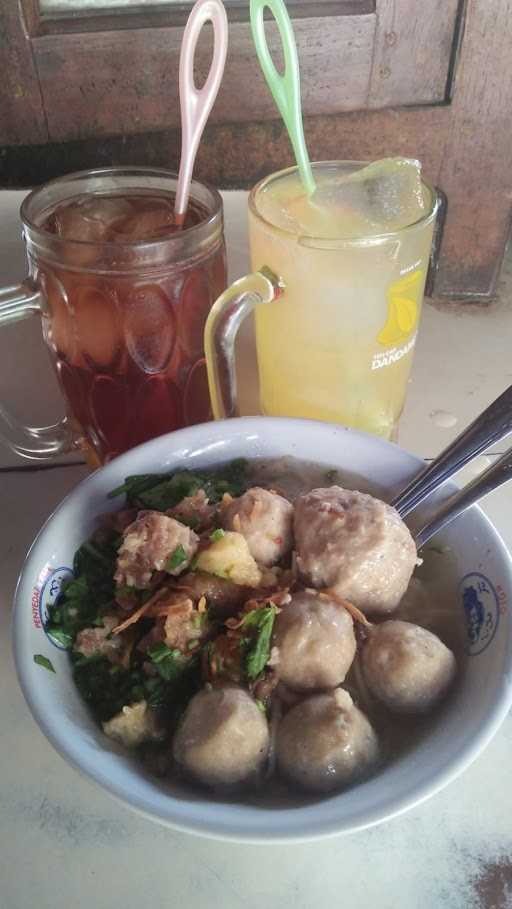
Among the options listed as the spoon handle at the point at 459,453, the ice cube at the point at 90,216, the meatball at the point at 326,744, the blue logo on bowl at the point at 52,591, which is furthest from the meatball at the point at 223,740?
the ice cube at the point at 90,216

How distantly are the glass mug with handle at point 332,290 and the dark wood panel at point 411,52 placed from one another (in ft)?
0.88

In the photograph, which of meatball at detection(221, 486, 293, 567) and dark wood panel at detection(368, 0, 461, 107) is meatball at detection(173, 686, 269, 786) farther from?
dark wood panel at detection(368, 0, 461, 107)

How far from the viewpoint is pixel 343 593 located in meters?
0.57

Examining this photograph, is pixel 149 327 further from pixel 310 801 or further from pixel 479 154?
pixel 479 154

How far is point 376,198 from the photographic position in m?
0.75

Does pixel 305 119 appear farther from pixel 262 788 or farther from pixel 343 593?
pixel 262 788

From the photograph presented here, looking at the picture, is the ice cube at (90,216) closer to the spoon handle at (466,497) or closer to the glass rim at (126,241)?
the glass rim at (126,241)

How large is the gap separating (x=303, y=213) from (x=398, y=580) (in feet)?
1.24

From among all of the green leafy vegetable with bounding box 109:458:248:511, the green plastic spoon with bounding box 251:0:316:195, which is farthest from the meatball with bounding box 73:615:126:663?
the green plastic spoon with bounding box 251:0:316:195

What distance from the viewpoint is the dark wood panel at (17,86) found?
0.91 meters

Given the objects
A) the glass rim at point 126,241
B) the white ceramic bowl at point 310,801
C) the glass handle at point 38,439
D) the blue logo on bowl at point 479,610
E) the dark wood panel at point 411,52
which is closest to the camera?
the white ceramic bowl at point 310,801

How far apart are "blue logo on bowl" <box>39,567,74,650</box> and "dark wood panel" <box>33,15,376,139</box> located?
2.20 feet

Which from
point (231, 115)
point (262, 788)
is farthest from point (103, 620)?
point (231, 115)

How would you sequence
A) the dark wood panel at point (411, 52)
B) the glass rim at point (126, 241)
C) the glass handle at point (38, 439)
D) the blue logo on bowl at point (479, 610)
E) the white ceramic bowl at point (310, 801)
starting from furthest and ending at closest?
the dark wood panel at point (411, 52)
the glass handle at point (38, 439)
the glass rim at point (126, 241)
the blue logo on bowl at point (479, 610)
the white ceramic bowl at point (310, 801)
